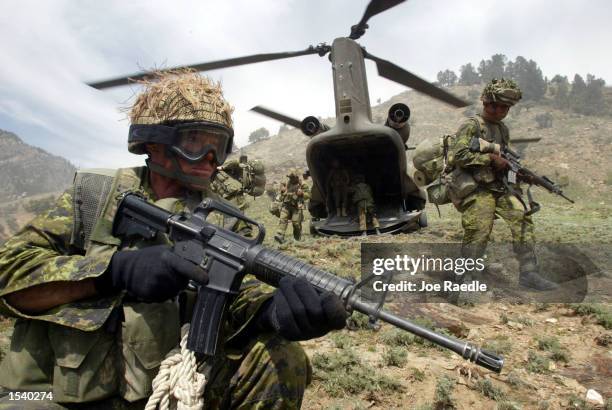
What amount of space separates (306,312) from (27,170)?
157 meters

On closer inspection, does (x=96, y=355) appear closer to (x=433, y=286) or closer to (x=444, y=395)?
(x=444, y=395)

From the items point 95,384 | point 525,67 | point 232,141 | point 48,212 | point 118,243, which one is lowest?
point 95,384

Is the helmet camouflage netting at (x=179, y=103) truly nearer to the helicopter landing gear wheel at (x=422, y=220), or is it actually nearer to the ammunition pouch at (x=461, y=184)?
the ammunition pouch at (x=461, y=184)

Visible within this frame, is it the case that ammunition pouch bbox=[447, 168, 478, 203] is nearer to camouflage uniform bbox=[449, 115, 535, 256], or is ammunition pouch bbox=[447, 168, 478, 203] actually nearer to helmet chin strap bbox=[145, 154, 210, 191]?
camouflage uniform bbox=[449, 115, 535, 256]

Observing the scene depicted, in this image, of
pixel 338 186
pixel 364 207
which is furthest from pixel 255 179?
pixel 364 207

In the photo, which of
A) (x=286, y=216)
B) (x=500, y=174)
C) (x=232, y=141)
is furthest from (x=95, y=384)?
(x=286, y=216)

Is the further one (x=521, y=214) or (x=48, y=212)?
(x=521, y=214)

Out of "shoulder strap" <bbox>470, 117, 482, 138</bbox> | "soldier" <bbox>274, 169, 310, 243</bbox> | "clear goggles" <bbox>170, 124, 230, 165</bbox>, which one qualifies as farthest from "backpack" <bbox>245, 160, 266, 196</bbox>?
"clear goggles" <bbox>170, 124, 230, 165</bbox>

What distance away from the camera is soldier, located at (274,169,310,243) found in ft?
36.7

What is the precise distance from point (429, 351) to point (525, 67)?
290 ft

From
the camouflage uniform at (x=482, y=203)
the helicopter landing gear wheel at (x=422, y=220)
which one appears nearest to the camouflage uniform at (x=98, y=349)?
the camouflage uniform at (x=482, y=203)

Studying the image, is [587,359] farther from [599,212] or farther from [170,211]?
[599,212]

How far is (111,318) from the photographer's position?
199cm

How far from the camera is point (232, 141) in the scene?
2867 millimetres
